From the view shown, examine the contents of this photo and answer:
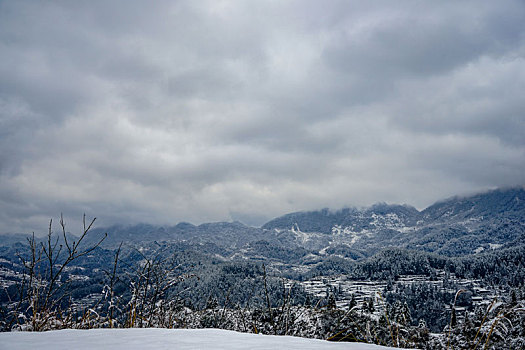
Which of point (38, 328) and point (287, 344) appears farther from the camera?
point (38, 328)

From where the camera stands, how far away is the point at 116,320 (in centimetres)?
537

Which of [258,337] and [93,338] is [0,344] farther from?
[258,337]

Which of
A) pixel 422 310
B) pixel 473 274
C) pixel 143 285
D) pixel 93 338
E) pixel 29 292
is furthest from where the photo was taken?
pixel 473 274

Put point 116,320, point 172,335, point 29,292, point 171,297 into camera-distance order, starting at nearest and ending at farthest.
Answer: point 172,335
point 29,292
point 116,320
point 171,297

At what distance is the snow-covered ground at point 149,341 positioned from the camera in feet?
9.25

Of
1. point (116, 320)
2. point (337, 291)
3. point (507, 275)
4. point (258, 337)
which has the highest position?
point (258, 337)

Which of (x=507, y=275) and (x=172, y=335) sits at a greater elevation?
(x=172, y=335)

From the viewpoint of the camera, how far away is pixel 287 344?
10.6 feet

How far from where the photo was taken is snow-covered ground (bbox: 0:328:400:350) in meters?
2.82

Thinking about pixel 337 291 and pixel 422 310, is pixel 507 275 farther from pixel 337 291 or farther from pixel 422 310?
pixel 337 291

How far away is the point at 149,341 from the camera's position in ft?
10.2

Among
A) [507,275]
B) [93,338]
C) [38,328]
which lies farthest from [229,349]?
[507,275]

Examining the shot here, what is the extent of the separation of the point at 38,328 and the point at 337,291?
20581 centimetres

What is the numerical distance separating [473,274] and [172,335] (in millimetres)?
252859
